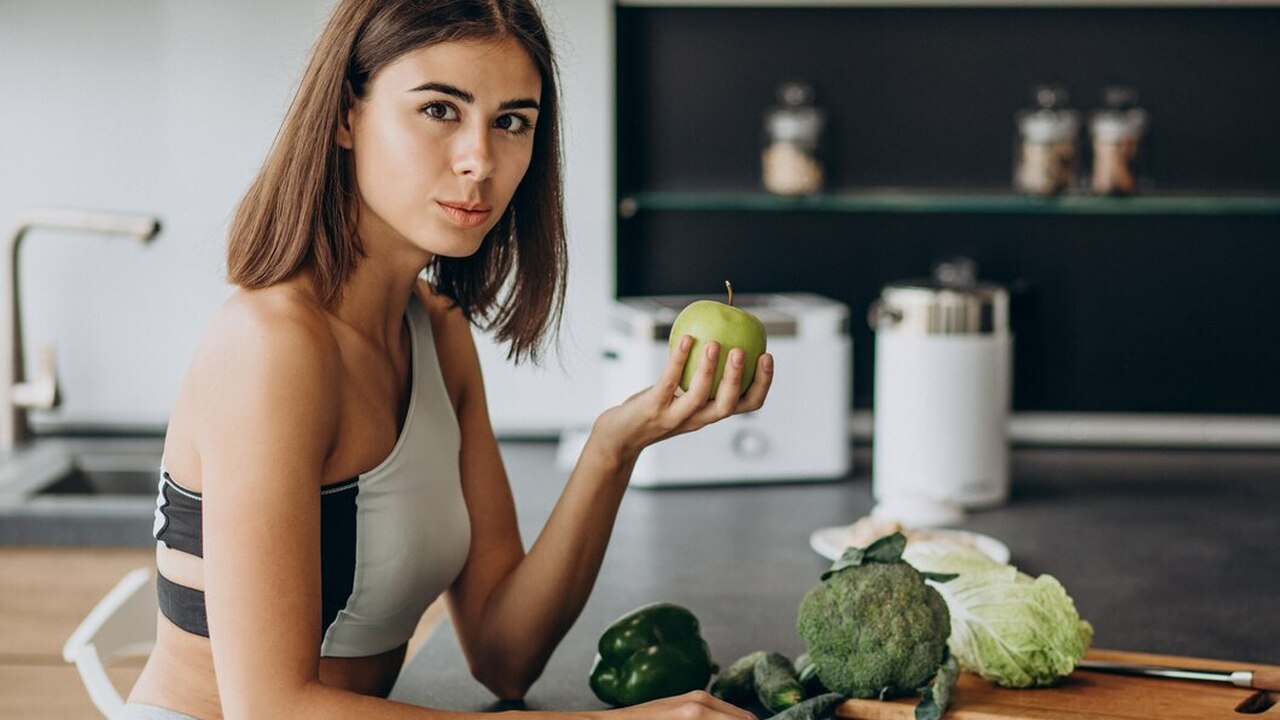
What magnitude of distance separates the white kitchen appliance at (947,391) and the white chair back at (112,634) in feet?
3.45

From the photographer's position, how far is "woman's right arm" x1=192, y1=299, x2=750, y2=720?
112cm

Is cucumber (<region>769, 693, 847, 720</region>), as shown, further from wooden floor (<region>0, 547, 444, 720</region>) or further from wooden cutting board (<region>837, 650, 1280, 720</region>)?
wooden floor (<region>0, 547, 444, 720</region>)

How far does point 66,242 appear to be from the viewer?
2.67m

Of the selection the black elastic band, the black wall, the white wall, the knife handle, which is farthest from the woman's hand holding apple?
the black wall

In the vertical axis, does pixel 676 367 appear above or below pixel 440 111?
below

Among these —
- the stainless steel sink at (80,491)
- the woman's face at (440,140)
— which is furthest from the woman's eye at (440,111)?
the stainless steel sink at (80,491)

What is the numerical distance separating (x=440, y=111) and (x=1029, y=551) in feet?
3.78

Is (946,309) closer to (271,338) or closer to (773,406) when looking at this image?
(773,406)

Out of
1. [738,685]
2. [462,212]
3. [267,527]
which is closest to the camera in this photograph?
[267,527]

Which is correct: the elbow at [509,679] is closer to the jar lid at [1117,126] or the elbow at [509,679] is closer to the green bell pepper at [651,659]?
the green bell pepper at [651,659]

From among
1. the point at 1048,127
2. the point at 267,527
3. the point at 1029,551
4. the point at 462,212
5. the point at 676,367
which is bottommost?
the point at 1029,551

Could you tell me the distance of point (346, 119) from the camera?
1.24 metres

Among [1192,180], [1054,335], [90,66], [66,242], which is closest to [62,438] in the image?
[66,242]

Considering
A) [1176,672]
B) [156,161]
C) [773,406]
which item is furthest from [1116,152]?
[156,161]
